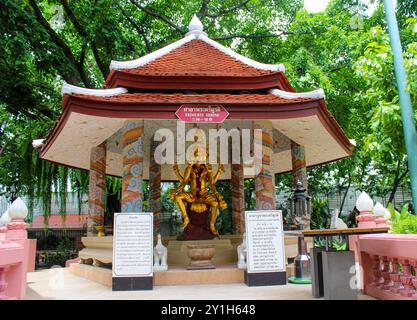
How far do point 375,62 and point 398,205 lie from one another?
1751 centimetres

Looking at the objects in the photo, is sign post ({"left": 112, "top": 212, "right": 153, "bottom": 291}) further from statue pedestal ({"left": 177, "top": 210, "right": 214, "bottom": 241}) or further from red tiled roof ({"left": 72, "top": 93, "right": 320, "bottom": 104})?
statue pedestal ({"left": 177, "top": 210, "right": 214, "bottom": 241})

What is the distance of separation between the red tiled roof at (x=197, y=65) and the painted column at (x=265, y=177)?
1.20 meters

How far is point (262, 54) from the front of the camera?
17609 millimetres

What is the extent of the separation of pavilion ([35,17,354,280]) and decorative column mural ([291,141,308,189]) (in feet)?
0.08

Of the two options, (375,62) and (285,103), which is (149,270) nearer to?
(285,103)

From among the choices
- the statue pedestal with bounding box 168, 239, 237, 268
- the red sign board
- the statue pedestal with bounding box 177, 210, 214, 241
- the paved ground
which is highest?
the red sign board

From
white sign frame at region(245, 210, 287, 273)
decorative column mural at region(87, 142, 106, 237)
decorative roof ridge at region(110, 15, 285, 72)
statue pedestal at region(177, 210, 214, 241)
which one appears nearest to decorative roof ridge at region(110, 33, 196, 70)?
decorative roof ridge at region(110, 15, 285, 72)

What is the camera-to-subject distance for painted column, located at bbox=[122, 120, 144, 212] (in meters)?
7.90

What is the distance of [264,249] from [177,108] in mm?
2948

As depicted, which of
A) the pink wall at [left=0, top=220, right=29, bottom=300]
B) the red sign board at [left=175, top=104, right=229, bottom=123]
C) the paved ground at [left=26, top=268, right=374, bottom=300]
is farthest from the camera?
the red sign board at [left=175, top=104, right=229, bottom=123]

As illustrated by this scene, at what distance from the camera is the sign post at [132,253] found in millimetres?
6801

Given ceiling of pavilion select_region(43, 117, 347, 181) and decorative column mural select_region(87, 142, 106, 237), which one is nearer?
ceiling of pavilion select_region(43, 117, 347, 181)

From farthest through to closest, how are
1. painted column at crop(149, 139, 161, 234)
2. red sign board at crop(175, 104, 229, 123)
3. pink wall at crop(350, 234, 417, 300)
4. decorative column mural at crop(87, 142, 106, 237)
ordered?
painted column at crop(149, 139, 161, 234), decorative column mural at crop(87, 142, 106, 237), red sign board at crop(175, 104, 229, 123), pink wall at crop(350, 234, 417, 300)

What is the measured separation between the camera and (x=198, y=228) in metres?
9.56
